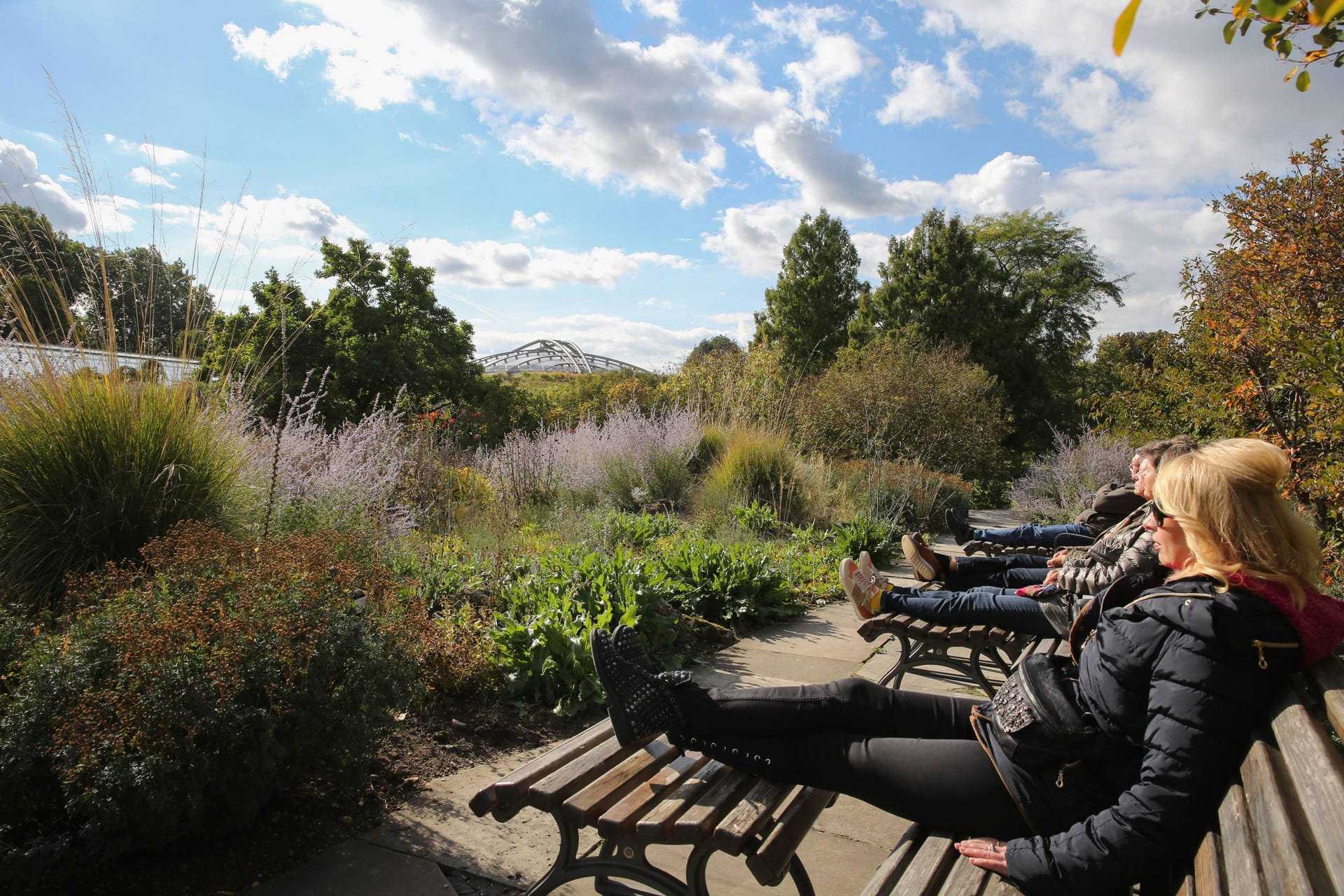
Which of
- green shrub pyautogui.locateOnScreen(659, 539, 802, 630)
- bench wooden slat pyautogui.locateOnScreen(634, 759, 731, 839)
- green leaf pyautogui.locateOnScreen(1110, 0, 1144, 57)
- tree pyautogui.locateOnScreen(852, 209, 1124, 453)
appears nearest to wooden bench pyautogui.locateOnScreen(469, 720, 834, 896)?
bench wooden slat pyautogui.locateOnScreen(634, 759, 731, 839)

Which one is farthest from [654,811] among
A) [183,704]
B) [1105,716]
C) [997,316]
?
[997,316]

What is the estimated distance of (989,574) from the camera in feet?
12.9

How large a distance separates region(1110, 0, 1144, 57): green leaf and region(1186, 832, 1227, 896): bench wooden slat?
3.94ft

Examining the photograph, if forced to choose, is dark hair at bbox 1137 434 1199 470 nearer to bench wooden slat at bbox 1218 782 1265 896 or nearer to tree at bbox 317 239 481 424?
bench wooden slat at bbox 1218 782 1265 896

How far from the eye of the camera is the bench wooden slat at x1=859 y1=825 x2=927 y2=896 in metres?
1.44

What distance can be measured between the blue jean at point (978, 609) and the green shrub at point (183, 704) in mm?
1956

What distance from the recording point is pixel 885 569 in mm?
6477

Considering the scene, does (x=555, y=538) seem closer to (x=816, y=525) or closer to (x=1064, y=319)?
(x=816, y=525)

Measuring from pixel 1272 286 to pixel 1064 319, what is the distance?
30132 millimetres

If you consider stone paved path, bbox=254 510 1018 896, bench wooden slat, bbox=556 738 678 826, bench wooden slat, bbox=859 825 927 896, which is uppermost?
bench wooden slat, bbox=556 738 678 826

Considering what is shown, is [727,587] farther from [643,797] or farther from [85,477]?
[85,477]

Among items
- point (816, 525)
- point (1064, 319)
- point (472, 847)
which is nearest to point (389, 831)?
point (472, 847)

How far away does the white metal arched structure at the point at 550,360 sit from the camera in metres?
43.6

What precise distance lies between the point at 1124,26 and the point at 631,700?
166cm
